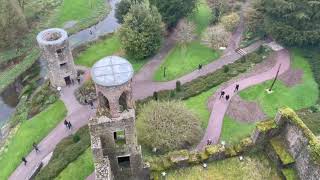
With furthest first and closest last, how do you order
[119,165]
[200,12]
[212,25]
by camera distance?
[200,12]
[212,25]
[119,165]

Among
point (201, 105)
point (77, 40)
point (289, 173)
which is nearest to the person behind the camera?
point (289, 173)

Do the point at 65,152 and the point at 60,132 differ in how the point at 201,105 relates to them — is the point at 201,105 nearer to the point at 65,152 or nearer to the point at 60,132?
the point at 65,152

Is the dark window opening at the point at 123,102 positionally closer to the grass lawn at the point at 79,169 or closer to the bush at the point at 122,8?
the grass lawn at the point at 79,169

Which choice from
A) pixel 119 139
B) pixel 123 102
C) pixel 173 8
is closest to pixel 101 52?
pixel 173 8

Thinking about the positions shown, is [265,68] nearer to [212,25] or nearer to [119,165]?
[212,25]

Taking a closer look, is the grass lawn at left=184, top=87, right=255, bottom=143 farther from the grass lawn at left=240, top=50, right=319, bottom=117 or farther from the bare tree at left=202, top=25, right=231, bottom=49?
the bare tree at left=202, top=25, right=231, bottom=49

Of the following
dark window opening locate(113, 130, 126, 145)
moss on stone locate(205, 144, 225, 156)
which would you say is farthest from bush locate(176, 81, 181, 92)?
dark window opening locate(113, 130, 126, 145)

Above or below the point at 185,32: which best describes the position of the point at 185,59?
below

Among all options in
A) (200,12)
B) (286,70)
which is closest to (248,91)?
(286,70)

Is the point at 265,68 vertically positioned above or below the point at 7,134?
above
